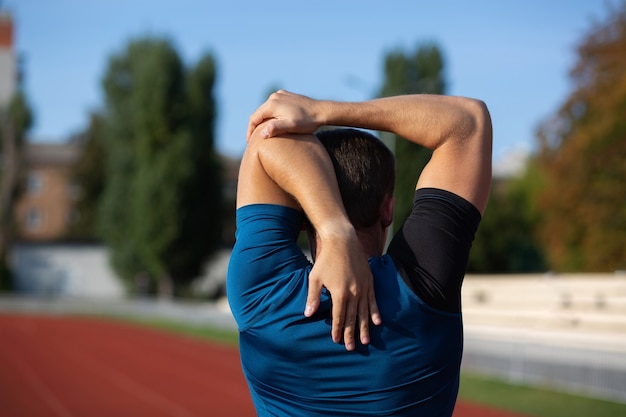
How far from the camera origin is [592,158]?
24906 millimetres

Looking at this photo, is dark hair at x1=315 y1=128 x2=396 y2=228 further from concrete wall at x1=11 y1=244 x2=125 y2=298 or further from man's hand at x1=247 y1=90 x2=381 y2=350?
concrete wall at x1=11 y1=244 x2=125 y2=298

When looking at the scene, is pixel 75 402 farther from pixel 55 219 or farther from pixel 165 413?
pixel 55 219

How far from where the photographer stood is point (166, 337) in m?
30.2

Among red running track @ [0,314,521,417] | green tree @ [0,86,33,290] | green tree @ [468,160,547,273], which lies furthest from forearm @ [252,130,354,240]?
green tree @ [0,86,33,290]

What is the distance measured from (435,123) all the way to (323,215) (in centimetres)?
31

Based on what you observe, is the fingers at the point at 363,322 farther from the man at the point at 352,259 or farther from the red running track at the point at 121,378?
the red running track at the point at 121,378

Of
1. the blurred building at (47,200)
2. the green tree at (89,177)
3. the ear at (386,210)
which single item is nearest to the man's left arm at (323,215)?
the ear at (386,210)

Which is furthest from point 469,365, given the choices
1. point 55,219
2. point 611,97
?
point 55,219

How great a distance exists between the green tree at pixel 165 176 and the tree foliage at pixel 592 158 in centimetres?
2104

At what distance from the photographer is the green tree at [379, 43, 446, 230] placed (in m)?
41.8

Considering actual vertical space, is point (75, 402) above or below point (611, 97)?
below

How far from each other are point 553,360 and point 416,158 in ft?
96.1

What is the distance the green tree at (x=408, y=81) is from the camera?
41750mm

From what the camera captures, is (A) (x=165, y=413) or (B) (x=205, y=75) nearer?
(A) (x=165, y=413)
